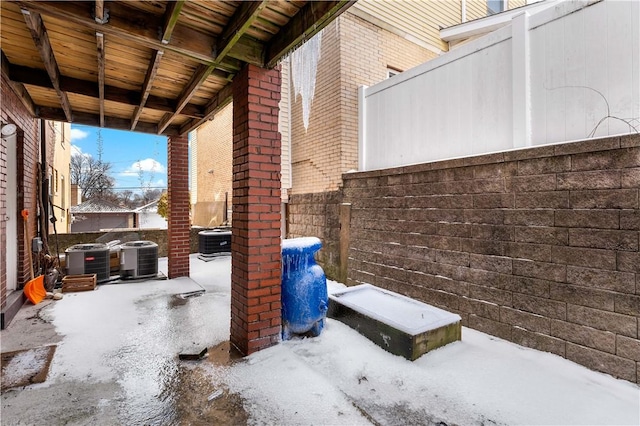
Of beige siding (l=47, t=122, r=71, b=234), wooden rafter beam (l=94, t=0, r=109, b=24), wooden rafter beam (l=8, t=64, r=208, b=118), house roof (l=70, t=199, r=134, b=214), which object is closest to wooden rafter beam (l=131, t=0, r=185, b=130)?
wooden rafter beam (l=94, t=0, r=109, b=24)

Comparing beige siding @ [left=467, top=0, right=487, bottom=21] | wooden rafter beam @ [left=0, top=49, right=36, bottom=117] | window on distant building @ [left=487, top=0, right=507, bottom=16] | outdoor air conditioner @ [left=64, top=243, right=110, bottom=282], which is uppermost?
window on distant building @ [left=487, top=0, right=507, bottom=16]

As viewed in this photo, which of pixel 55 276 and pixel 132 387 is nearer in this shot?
pixel 132 387

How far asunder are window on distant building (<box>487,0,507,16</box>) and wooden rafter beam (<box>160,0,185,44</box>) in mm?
8993

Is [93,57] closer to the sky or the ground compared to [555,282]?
closer to the sky

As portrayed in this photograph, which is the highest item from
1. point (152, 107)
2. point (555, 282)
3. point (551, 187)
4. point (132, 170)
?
point (132, 170)

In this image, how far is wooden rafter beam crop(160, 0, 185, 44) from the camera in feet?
6.79

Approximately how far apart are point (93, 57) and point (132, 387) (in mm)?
3057

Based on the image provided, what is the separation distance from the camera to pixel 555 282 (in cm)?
286

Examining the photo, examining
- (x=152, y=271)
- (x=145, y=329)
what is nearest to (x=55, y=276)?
(x=152, y=271)

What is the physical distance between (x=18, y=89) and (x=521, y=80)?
222 inches

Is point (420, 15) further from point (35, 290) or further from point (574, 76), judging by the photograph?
point (35, 290)

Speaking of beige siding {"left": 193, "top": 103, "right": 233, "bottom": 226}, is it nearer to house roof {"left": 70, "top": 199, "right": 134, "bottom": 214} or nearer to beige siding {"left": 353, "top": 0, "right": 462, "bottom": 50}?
beige siding {"left": 353, "top": 0, "right": 462, "bottom": 50}

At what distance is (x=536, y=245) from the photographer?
2.99m

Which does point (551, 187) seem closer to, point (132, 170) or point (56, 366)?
point (56, 366)
